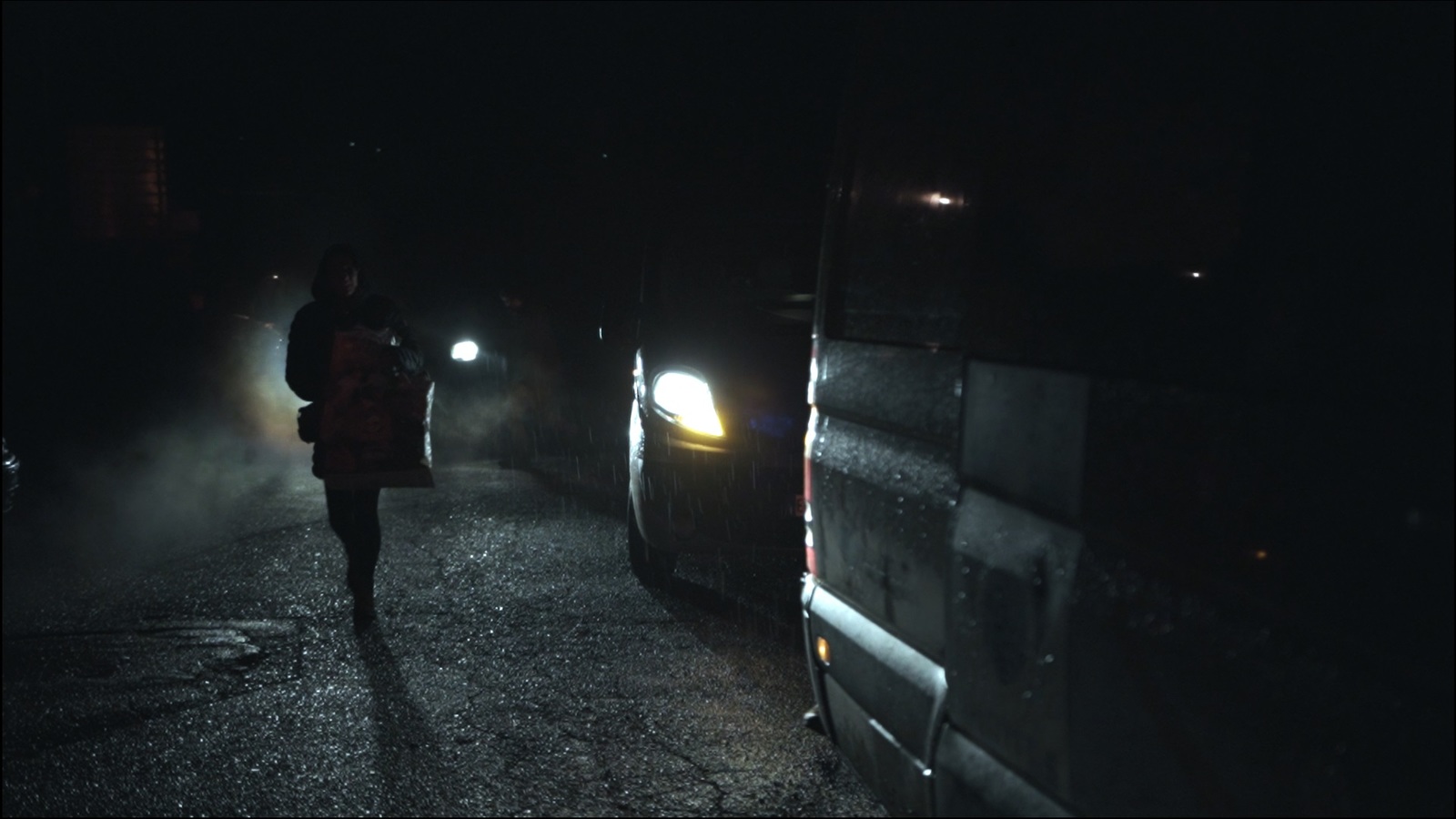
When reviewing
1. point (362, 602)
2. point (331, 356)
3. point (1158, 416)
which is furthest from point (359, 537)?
point (1158, 416)

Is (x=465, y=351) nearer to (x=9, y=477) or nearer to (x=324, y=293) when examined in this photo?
(x=9, y=477)

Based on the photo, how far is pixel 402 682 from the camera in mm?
4922

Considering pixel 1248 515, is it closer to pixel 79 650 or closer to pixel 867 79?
pixel 867 79

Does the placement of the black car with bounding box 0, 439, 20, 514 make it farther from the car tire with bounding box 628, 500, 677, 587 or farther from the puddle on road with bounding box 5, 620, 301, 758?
the car tire with bounding box 628, 500, 677, 587

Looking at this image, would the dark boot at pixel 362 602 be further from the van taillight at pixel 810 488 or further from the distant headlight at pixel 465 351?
the distant headlight at pixel 465 351

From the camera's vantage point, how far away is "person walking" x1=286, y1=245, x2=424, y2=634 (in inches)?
218

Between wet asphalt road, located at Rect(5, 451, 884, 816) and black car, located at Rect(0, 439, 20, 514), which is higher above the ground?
black car, located at Rect(0, 439, 20, 514)

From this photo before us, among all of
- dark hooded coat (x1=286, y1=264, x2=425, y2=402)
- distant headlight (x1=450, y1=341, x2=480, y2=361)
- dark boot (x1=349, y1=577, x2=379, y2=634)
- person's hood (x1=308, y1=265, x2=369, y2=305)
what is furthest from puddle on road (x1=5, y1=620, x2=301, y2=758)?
distant headlight (x1=450, y1=341, x2=480, y2=361)

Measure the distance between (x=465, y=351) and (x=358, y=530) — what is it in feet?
25.8

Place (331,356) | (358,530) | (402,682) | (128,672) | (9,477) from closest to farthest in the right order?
(402,682) < (128,672) < (331,356) < (358,530) < (9,477)

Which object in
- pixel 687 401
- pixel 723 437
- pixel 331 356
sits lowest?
pixel 723 437

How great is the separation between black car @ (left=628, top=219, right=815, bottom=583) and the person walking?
112cm

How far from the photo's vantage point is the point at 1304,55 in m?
1.93

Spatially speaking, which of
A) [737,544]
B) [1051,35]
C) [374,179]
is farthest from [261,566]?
[374,179]
